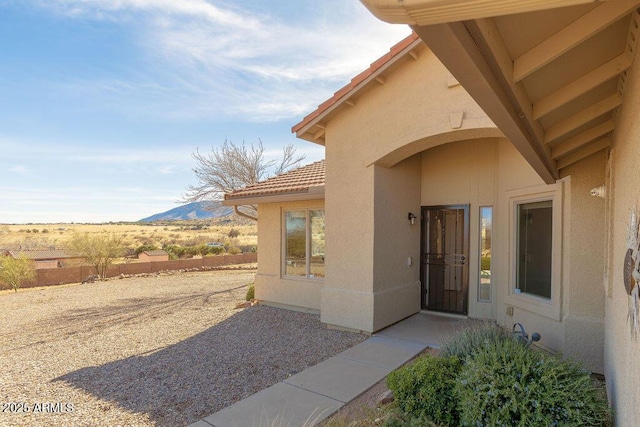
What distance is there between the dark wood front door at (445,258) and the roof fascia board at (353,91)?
3627 millimetres

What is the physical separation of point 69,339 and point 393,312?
7433mm

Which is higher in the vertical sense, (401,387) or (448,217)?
(448,217)

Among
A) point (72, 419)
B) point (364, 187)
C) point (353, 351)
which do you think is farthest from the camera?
point (364, 187)

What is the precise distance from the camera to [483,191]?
28.7ft

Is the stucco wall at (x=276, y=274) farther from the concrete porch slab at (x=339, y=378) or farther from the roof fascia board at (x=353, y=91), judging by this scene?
the concrete porch slab at (x=339, y=378)

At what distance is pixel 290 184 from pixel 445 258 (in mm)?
4710

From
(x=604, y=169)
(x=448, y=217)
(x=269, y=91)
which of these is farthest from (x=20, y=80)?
(x=604, y=169)

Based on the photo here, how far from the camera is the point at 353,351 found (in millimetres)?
6887

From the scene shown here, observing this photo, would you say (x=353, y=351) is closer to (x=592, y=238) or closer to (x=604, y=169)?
(x=592, y=238)

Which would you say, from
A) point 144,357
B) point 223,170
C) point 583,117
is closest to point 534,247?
point 583,117

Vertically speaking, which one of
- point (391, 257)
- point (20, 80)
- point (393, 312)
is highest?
point (20, 80)

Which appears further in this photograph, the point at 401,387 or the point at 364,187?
the point at 364,187

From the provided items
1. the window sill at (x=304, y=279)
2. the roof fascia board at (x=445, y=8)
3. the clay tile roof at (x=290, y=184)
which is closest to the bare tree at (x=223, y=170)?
the clay tile roof at (x=290, y=184)

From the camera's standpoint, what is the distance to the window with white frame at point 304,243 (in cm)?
991
